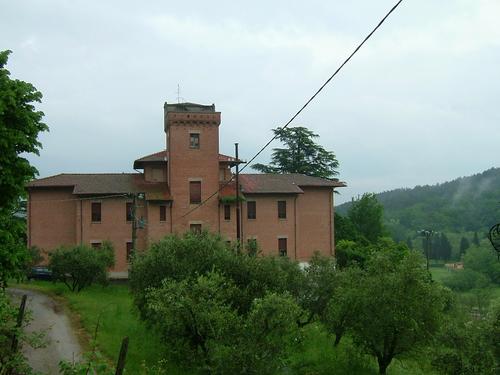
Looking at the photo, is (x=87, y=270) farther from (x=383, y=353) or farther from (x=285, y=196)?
(x=383, y=353)

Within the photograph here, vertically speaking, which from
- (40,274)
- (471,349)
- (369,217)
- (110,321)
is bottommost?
(110,321)

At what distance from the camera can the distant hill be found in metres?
113

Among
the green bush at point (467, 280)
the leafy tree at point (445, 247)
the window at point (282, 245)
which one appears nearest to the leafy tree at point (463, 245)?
the leafy tree at point (445, 247)

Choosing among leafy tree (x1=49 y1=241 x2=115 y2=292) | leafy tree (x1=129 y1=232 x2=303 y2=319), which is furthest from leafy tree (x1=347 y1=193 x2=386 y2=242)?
leafy tree (x1=129 y1=232 x2=303 y2=319)

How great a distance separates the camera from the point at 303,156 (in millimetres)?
58094

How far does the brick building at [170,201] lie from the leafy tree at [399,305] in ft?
69.7

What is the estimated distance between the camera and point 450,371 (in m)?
15.7

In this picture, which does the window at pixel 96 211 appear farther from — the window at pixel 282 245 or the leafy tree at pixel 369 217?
the leafy tree at pixel 369 217

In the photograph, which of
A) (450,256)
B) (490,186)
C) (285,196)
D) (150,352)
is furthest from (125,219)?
(490,186)

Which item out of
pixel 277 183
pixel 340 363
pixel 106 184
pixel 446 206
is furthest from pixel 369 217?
pixel 446 206

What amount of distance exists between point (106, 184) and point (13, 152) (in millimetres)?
26524

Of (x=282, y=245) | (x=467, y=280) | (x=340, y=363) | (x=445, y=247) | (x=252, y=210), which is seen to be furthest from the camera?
(x=445, y=247)

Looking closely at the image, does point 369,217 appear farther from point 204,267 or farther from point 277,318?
point 277,318

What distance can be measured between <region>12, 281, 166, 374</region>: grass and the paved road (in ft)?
1.63
